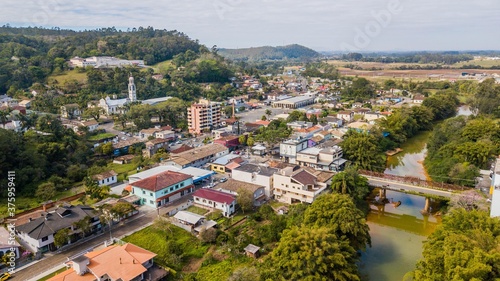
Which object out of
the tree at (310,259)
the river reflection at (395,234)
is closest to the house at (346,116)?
the river reflection at (395,234)

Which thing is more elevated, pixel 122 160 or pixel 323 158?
pixel 323 158

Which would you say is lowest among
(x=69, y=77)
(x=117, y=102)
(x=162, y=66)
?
(x=117, y=102)

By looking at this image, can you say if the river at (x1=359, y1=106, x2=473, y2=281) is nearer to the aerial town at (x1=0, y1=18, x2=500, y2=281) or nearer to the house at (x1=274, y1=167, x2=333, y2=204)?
the aerial town at (x1=0, y1=18, x2=500, y2=281)

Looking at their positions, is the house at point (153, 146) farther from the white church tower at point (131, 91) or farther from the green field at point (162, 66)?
the green field at point (162, 66)

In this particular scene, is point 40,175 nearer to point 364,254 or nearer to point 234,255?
point 234,255

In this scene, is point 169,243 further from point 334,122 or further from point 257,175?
point 334,122

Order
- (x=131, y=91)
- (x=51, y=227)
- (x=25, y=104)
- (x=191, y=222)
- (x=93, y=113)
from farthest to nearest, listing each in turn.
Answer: (x=131, y=91), (x=25, y=104), (x=93, y=113), (x=191, y=222), (x=51, y=227)

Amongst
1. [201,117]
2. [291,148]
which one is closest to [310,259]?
[291,148]

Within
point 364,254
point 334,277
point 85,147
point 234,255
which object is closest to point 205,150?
point 85,147
